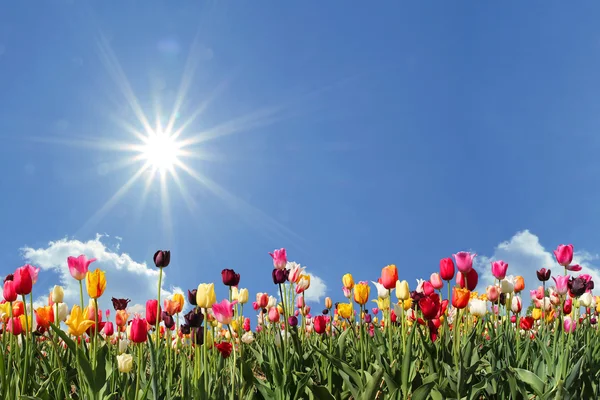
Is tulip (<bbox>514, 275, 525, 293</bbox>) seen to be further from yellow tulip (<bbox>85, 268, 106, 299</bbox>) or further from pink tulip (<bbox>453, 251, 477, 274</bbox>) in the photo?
yellow tulip (<bbox>85, 268, 106, 299</bbox>)

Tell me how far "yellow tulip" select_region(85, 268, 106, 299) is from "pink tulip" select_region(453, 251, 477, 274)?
3.05 meters

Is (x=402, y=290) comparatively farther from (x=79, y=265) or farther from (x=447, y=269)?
(x=79, y=265)

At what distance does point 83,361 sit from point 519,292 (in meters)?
5.74

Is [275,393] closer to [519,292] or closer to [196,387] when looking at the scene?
[196,387]

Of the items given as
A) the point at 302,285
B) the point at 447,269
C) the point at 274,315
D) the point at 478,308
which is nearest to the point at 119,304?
the point at 274,315

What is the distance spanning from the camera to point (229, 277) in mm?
4293

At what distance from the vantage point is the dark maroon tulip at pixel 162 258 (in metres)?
3.66

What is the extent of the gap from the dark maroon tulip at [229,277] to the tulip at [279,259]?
1.81 feet

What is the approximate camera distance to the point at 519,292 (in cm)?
694

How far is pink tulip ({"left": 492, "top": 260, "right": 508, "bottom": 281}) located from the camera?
18.7ft

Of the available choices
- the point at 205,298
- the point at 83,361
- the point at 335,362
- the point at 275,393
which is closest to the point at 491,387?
the point at 335,362

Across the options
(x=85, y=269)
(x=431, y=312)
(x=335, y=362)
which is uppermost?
(x=85, y=269)

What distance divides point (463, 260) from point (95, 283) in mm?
3183

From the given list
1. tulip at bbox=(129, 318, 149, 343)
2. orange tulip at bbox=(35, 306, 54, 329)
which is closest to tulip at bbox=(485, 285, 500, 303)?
tulip at bbox=(129, 318, 149, 343)
